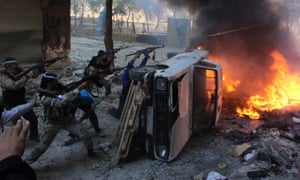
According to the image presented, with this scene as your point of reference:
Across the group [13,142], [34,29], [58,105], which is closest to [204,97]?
[58,105]

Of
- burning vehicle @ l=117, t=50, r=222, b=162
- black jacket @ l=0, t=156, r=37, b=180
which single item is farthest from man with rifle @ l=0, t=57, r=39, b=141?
black jacket @ l=0, t=156, r=37, b=180

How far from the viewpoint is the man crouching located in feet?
16.3

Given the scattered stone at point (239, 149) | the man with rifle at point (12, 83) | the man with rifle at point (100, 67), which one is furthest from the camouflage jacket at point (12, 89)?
the scattered stone at point (239, 149)

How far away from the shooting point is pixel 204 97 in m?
6.13

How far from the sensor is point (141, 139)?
551cm

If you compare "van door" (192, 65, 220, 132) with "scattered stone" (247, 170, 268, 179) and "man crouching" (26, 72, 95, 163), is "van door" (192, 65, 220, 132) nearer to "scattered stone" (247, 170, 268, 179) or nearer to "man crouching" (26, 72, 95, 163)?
"scattered stone" (247, 170, 268, 179)

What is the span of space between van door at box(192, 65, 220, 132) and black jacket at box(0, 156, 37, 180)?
4.63 m

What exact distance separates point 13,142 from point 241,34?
11539 mm

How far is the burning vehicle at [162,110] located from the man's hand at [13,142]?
3.58 meters

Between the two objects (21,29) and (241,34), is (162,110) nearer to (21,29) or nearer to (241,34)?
(241,34)

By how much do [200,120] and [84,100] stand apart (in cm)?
207

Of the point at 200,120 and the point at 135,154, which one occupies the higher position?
the point at 200,120

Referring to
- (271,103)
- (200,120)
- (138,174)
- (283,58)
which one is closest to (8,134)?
(138,174)

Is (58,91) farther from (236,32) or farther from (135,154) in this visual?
(236,32)
